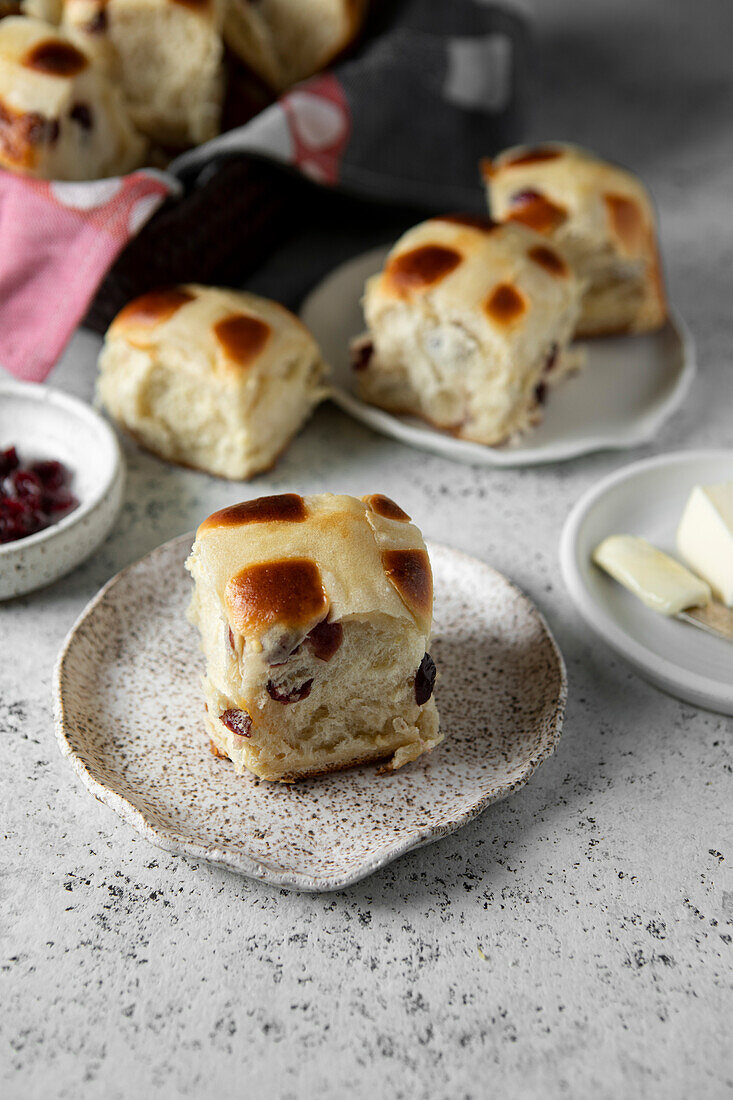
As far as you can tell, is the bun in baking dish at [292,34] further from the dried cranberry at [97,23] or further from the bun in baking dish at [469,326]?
the bun in baking dish at [469,326]

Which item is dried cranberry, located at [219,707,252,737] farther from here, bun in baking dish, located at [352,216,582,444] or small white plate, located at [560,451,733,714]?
bun in baking dish, located at [352,216,582,444]

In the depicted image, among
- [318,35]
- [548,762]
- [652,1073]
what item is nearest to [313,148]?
[318,35]

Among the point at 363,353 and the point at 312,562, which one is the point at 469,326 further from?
the point at 312,562

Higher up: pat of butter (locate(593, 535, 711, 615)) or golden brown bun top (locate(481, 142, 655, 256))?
golden brown bun top (locate(481, 142, 655, 256))

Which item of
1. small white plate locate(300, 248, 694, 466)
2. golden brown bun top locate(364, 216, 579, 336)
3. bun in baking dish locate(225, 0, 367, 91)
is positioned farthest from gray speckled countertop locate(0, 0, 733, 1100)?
bun in baking dish locate(225, 0, 367, 91)

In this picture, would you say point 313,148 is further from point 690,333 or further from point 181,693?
point 181,693
